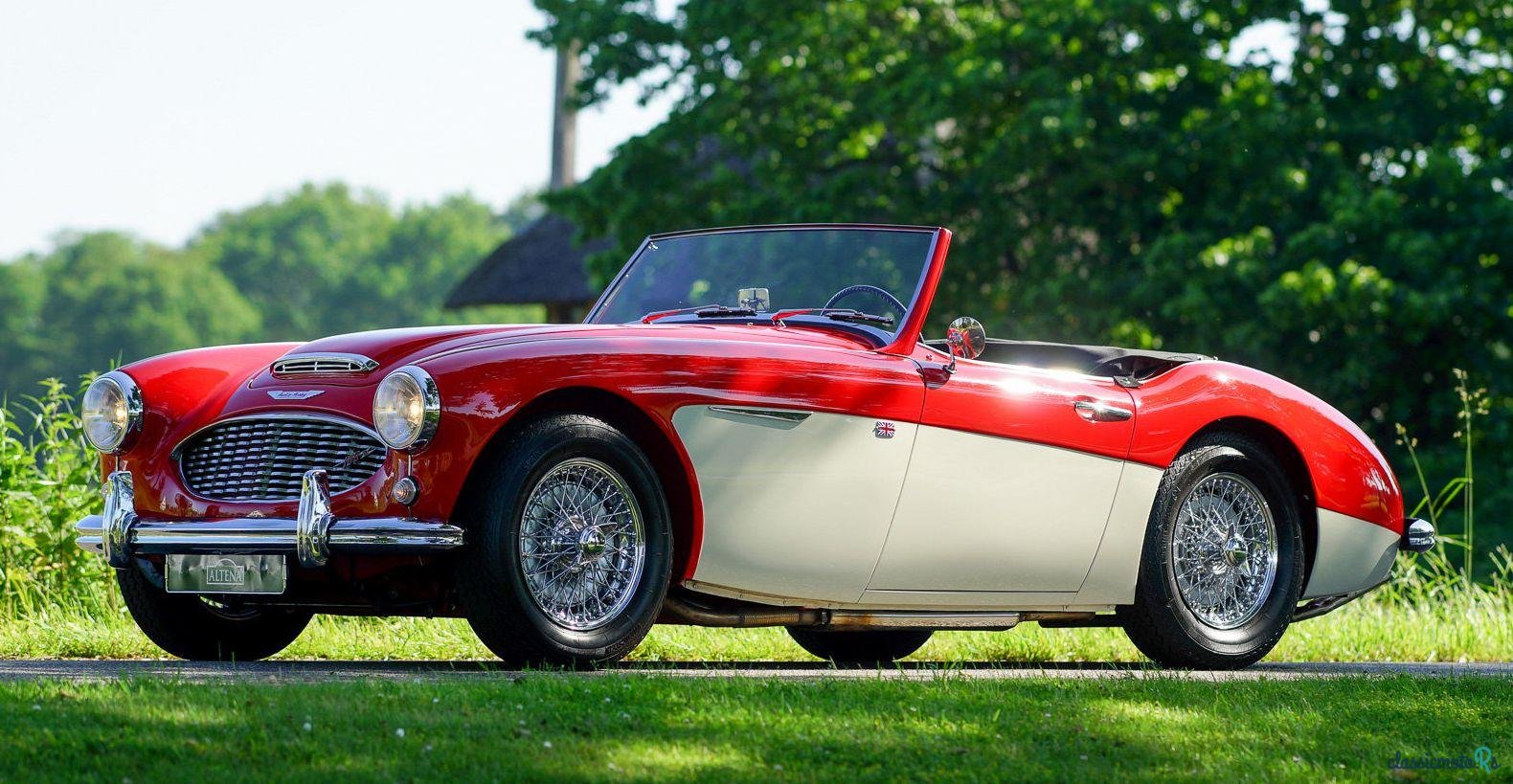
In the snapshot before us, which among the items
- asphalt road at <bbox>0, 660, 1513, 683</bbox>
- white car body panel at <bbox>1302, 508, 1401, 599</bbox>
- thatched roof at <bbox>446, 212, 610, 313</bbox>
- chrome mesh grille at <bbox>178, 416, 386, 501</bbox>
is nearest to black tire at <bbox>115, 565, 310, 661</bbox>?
asphalt road at <bbox>0, 660, 1513, 683</bbox>

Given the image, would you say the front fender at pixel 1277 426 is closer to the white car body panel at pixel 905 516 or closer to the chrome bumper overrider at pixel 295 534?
the white car body panel at pixel 905 516

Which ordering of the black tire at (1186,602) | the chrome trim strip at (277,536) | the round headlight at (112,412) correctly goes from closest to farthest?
the chrome trim strip at (277,536) < the round headlight at (112,412) < the black tire at (1186,602)

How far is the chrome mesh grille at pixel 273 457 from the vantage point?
5730mm

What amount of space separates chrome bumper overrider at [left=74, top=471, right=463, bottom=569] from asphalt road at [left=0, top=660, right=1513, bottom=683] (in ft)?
1.22

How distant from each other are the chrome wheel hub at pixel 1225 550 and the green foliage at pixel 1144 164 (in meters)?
12.9

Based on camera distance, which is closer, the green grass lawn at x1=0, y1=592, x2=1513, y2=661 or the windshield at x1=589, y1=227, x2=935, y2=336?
the windshield at x1=589, y1=227, x2=935, y2=336

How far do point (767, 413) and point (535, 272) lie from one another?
90.7ft

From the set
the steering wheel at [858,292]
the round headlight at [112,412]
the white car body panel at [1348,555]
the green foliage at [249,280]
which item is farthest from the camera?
the green foliage at [249,280]

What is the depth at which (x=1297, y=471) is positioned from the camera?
308 inches

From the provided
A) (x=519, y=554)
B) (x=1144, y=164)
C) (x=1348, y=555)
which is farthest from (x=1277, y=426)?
(x=1144, y=164)

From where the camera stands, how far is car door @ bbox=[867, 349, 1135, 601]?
6551 millimetres

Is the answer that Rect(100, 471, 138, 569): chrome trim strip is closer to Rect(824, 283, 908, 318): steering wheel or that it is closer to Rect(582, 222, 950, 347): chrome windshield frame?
Rect(582, 222, 950, 347): chrome windshield frame

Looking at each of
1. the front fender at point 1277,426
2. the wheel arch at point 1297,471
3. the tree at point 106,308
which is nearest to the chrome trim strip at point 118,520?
the front fender at point 1277,426

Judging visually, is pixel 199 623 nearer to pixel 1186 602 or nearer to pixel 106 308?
pixel 1186 602
